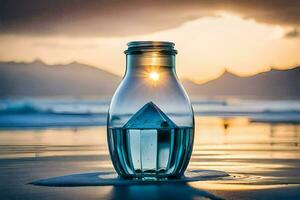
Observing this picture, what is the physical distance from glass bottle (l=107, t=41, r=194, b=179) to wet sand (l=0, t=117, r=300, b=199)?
0.78 ft

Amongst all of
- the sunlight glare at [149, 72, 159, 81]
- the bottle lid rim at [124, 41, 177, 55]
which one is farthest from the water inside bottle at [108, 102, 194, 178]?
the bottle lid rim at [124, 41, 177, 55]

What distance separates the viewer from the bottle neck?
4246 millimetres

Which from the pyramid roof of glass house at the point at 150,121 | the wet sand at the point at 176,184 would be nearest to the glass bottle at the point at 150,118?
the pyramid roof of glass house at the point at 150,121

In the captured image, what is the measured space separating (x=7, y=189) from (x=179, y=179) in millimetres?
874

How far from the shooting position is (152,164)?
4.10 metres

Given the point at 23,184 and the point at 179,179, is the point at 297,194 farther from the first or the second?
the point at 23,184

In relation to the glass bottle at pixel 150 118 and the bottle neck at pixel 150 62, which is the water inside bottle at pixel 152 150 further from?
the bottle neck at pixel 150 62

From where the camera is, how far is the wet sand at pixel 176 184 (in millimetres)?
3531

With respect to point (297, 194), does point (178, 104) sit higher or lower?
higher

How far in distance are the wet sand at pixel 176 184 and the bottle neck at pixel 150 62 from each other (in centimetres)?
66

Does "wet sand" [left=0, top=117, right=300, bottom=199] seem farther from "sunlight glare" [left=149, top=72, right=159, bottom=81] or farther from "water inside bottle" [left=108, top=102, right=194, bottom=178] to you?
"sunlight glare" [left=149, top=72, right=159, bottom=81]

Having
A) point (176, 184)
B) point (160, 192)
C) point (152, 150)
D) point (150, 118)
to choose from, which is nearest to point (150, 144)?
point (152, 150)

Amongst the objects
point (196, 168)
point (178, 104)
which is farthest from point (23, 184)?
point (196, 168)

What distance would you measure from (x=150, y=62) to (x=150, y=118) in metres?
0.33
